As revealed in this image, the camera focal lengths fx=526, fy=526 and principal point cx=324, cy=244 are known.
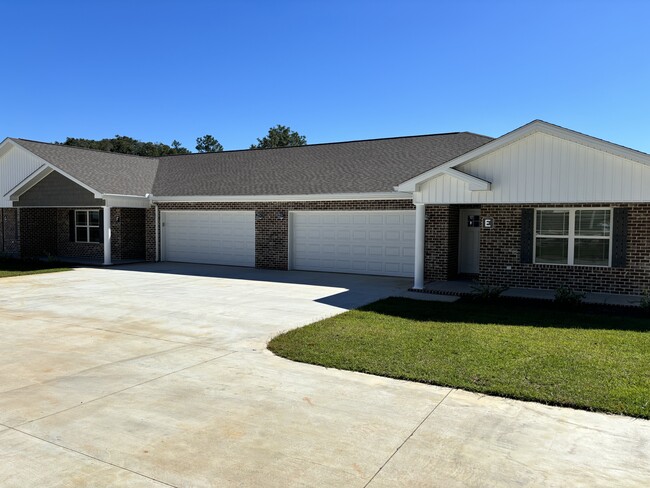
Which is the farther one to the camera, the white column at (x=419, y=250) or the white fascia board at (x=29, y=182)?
the white fascia board at (x=29, y=182)

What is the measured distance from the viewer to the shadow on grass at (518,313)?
976 centimetres

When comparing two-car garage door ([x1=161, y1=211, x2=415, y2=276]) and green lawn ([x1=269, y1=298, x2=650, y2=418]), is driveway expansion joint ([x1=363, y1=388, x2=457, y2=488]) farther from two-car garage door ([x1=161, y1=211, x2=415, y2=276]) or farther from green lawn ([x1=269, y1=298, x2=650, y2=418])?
two-car garage door ([x1=161, y1=211, x2=415, y2=276])

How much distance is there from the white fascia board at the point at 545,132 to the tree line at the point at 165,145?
5684cm

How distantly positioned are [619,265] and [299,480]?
444 inches

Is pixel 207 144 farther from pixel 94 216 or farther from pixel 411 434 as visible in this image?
pixel 411 434

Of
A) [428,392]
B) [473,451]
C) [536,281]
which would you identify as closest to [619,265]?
[536,281]

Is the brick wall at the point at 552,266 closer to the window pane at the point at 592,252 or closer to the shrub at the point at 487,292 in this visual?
the window pane at the point at 592,252

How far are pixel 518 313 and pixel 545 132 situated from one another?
4.31 m

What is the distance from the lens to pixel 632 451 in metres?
4.57

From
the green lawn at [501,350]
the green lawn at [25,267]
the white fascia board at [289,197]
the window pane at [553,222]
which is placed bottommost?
the green lawn at [501,350]

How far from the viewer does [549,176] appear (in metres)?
12.1

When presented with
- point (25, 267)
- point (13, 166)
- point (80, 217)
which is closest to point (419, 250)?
point (25, 267)

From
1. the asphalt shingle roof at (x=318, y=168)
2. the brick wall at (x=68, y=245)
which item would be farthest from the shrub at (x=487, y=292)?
the brick wall at (x=68, y=245)

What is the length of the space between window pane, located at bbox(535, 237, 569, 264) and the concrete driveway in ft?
27.5
